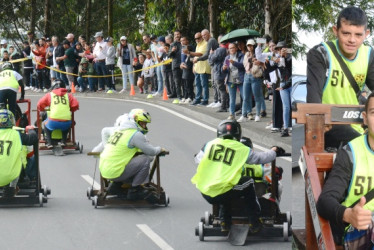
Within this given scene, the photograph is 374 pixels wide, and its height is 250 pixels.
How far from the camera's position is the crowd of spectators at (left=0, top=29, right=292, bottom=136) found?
5.43 metres

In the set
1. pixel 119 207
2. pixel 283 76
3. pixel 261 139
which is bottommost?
pixel 119 207

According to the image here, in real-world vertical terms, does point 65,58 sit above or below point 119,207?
above

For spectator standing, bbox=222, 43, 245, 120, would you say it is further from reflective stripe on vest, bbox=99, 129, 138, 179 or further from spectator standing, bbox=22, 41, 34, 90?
spectator standing, bbox=22, 41, 34, 90

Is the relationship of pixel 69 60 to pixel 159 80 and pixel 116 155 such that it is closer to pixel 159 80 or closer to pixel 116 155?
pixel 159 80

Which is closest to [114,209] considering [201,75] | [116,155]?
[116,155]

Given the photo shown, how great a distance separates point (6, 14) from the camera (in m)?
7.56

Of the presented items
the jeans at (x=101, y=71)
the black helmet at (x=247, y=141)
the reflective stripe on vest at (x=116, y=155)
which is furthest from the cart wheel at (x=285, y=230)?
the reflective stripe on vest at (x=116, y=155)

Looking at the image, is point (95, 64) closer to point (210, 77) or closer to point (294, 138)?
point (210, 77)

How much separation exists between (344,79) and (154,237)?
3.49 metres

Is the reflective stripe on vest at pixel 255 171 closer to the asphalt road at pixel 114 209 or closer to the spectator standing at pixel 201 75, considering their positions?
the asphalt road at pixel 114 209

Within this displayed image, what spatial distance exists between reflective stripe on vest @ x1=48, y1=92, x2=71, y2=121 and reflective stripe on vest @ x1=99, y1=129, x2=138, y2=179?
40 cm

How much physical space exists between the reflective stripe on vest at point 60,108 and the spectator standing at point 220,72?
1.05 meters

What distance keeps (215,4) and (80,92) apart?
182 centimetres

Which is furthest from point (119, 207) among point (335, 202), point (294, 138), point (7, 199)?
point (335, 202)
